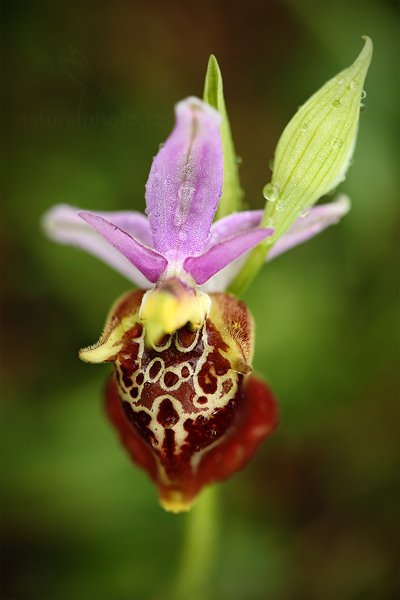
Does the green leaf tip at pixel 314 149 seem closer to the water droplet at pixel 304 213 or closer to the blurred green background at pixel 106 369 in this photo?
the water droplet at pixel 304 213

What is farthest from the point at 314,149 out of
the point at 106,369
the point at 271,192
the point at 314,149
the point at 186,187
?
the point at 106,369

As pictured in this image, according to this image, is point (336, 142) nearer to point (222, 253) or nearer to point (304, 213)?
point (304, 213)

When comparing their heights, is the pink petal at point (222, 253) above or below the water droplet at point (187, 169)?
below

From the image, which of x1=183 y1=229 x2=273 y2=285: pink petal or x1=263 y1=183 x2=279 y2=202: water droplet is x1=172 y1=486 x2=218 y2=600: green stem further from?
x1=263 y1=183 x2=279 y2=202: water droplet

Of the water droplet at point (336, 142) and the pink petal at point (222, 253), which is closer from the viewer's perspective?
the pink petal at point (222, 253)

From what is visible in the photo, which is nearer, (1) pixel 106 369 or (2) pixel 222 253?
(2) pixel 222 253

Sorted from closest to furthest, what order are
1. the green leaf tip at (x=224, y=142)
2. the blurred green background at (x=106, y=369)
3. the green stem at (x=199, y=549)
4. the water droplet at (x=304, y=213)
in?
the green leaf tip at (x=224, y=142), the water droplet at (x=304, y=213), the green stem at (x=199, y=549), the blurred green background at (x=106, y=369)

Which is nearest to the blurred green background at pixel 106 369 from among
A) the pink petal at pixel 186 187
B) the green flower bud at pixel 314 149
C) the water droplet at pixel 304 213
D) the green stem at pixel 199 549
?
the green stem at pixel 199 549
